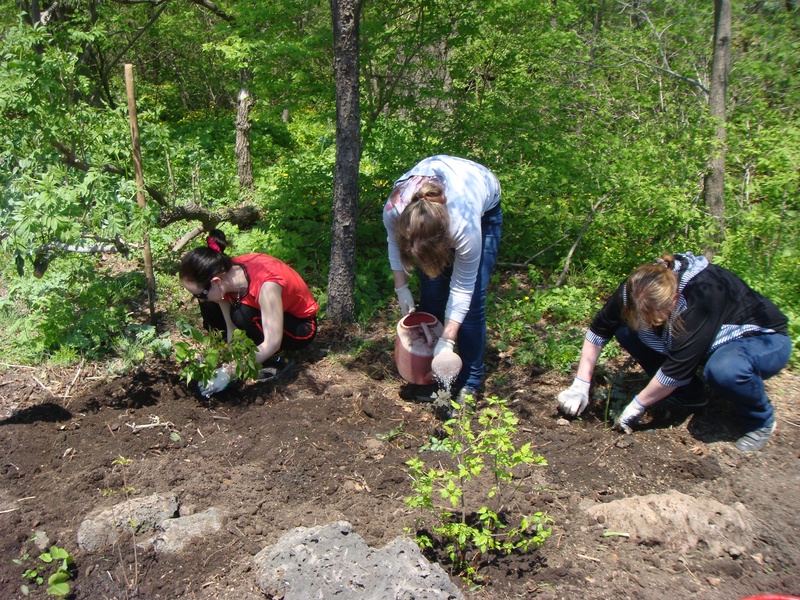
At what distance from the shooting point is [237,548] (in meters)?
2.49

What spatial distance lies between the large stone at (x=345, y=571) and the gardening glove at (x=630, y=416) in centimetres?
151

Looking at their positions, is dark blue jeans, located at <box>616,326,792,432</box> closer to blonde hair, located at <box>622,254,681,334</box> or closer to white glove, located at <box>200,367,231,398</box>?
blonde hair, located at <box>622,254,681,334</box>

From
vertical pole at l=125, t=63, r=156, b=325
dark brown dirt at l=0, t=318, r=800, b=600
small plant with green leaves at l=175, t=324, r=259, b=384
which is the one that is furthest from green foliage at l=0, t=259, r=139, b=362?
small plant with green leaves at l=175, t=324, r=259, b=384

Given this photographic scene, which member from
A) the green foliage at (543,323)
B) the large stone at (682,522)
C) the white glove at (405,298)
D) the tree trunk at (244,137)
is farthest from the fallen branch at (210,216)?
the large stone at (682,522)

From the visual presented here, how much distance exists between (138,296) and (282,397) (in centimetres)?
167

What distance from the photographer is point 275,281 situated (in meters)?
3.53

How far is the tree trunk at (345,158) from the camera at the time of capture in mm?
3725

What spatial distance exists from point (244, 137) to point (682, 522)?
665cm

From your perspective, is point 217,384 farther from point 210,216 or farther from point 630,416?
point 630,416

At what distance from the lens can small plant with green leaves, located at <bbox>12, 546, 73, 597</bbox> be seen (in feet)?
7.45

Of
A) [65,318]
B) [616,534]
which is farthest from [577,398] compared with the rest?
[65,318]

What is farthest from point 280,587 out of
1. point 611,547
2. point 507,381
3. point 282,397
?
point 507,381

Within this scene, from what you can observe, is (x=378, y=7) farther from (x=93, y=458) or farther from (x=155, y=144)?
(x=93, y=458)

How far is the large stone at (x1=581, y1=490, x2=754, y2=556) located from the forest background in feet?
4.28
